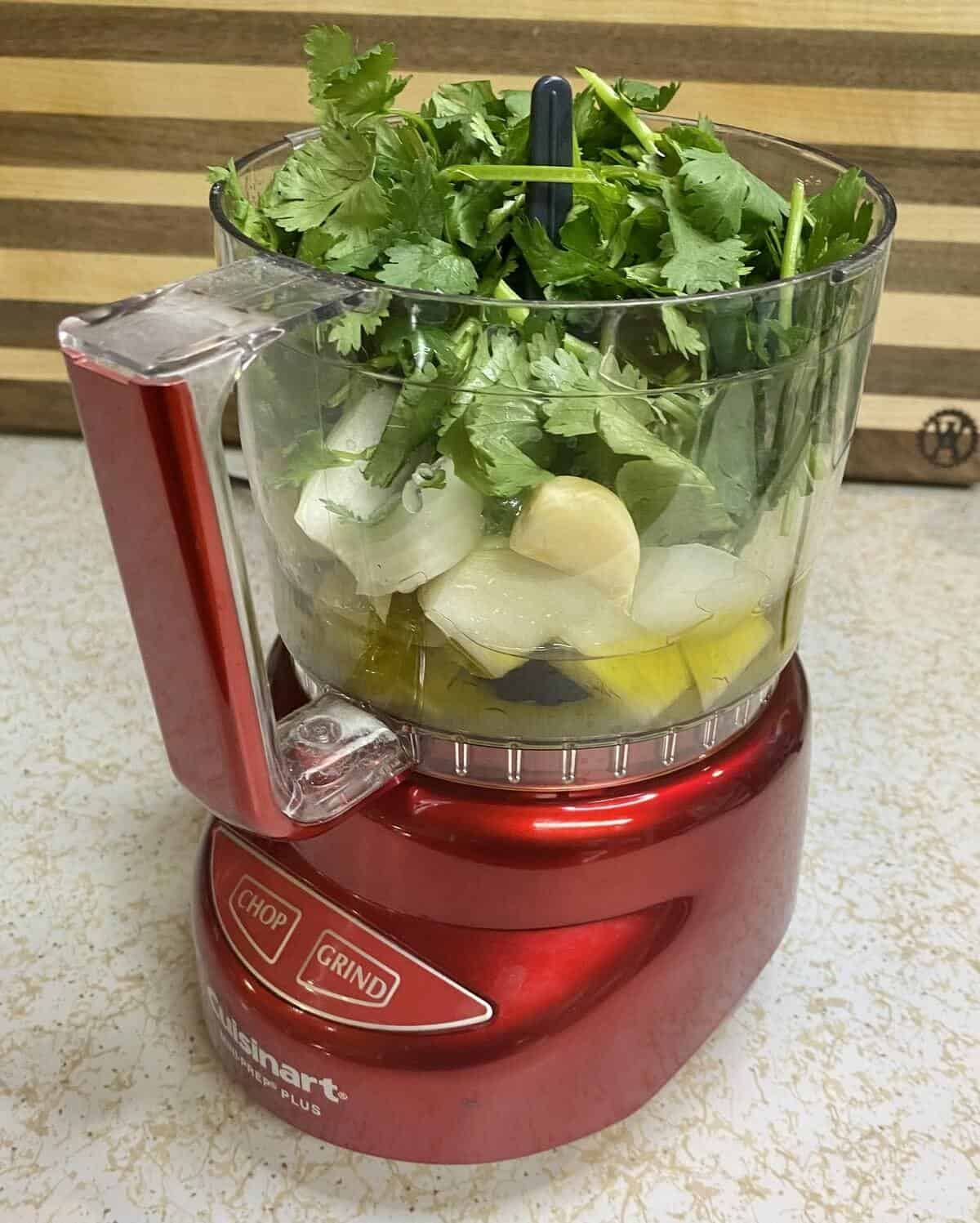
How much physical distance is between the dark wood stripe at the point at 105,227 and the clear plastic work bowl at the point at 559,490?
0.46 metres

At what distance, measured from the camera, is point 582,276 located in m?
0.45

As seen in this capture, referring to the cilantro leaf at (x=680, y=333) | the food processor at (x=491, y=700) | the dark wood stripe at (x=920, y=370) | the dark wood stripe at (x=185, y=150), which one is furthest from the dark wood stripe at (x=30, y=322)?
the cilantro leaf at (x=680, y=333)

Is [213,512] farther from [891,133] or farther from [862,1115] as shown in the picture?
[891,133]

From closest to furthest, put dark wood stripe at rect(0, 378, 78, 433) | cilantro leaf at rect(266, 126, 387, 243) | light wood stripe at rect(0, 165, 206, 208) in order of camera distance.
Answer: cilantro leaf at rect(266, 126, 387, 243) < light wood stripe at rect(0, 165, 206, 208) < dark wood stripe at rect(0, 378, 78, 433)

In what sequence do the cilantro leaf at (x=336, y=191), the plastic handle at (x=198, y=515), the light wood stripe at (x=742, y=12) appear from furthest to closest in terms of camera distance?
1. the light wood stripe at (x=742, y=12)
2. the cilantro leaf at (x=336, y=191)
3. the plastic handle at (x=198, y=515)

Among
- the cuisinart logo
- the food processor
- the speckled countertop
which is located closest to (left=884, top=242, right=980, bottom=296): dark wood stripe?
the speckled countertop

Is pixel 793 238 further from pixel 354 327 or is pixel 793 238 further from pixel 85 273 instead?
pixel 85 273

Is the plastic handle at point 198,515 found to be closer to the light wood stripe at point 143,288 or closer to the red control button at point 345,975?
the red control button at point 345,975

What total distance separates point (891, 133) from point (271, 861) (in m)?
0.71

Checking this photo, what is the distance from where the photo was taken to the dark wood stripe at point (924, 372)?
3.20ft

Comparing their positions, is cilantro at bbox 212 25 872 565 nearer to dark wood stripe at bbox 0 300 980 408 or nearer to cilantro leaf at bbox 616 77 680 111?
cilantro leaf at bbox 616 77 680 111

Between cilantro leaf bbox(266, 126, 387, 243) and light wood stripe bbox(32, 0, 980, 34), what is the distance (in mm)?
460

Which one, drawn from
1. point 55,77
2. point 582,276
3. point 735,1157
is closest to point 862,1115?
→ point 735,1157

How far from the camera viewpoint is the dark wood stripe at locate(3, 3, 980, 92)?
86cm
